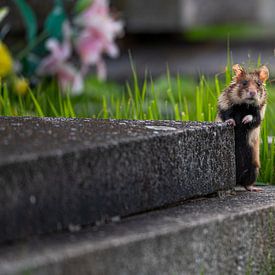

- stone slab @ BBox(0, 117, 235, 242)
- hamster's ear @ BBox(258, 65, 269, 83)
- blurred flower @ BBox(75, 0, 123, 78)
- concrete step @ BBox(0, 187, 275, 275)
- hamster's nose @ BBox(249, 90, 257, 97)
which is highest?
blurred flower @ BBox(75, 0, 123, 78)

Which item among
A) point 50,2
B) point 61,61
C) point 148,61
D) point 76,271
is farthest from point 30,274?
point 148,61

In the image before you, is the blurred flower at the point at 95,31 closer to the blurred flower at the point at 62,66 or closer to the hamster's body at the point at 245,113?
the blurred flower at the point at 62,66

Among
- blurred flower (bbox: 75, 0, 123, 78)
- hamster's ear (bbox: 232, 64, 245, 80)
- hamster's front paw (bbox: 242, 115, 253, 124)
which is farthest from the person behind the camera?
blurred flower (bbox: 75, 0, 123, 78)

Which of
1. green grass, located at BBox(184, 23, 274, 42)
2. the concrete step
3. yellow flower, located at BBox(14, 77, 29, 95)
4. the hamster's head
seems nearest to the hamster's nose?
the hamster's head

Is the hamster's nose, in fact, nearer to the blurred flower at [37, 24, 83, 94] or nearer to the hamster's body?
the hamster's body

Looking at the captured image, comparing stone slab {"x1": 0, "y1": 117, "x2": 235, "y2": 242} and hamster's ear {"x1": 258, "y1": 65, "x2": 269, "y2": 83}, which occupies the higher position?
hamster's ear {"x1": 258, "y1": 65, "x2": 269, "y2": 83}

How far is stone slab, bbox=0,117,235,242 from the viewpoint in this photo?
77.9 inches

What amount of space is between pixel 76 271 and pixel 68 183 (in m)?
0.26

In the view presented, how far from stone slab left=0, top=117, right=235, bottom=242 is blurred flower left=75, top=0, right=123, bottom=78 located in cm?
201

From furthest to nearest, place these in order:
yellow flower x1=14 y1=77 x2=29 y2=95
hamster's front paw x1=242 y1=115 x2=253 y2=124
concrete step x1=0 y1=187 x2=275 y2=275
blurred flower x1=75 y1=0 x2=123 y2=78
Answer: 1. blurred flower x1=75 y1=0 x2=123 y2=78
2. yellow flower x1=14 y1=77 x2=29 y2=95
3. hamster's front paw x1=242 y1=115 x2=253 y2=124
4. concrete step x1=0 y1=187 x2=275 y2=275

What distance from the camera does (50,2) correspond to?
590 cm

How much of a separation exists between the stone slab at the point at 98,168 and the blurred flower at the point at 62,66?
6.69ft

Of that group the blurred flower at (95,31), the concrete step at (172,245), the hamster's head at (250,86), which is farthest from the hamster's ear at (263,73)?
the blurred flower at (95,31)

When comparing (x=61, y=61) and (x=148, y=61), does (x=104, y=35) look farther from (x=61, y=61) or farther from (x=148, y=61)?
(x=148, y=61)
